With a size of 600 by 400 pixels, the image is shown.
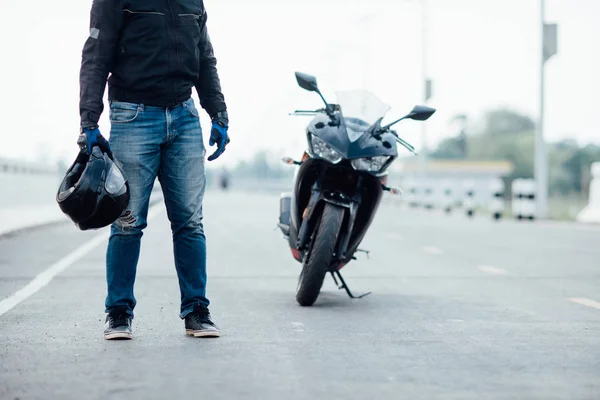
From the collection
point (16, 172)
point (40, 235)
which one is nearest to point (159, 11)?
point (40, 235)

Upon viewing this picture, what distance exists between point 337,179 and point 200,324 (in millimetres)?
1977

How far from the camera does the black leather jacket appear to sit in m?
6.21

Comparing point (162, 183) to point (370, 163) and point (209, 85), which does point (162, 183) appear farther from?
point (370, 163)

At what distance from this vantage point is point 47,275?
10062mm

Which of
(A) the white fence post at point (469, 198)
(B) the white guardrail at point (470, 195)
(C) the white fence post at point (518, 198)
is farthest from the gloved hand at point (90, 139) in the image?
(A) the white fence post at point (469, 198)

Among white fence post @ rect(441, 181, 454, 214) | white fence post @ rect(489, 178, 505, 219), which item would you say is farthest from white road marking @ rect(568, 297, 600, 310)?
white fence post @ rect(441, 181, 454, 214)

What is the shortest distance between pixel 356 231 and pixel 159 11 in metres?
2.48

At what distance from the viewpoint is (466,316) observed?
7.55 metres

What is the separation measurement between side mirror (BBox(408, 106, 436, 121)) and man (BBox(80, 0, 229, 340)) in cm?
191

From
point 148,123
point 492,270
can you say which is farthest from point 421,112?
point 492,270

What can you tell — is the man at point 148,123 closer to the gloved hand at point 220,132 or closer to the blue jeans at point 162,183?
the blue jeans at point 162,183

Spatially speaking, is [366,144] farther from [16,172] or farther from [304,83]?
[16,172]

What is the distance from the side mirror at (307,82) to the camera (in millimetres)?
8015

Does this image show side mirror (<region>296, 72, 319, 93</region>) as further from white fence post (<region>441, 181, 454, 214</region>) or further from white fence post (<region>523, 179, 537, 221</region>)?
white fence post (<region>441, 181, 454, 214</region>)
